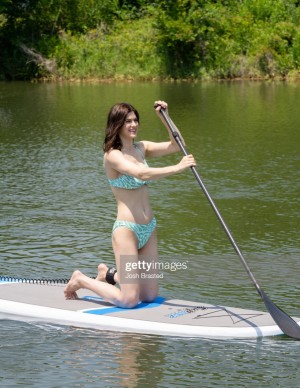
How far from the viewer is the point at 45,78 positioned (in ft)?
111

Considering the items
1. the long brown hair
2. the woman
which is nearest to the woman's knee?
the woman

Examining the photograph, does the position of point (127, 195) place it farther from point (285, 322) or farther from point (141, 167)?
point (285, 322)

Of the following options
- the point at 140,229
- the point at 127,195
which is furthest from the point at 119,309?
the point at 127,195

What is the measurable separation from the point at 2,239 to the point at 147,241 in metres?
3.34

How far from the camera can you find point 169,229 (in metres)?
9.91

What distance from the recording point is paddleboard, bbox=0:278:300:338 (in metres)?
→ 6.28

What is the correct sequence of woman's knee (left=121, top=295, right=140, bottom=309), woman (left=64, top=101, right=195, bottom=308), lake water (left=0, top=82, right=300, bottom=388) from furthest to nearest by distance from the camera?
woman's knee (left=121, top=295, right=140, bottom=309) → woman (left=64, top=101, right=195, bottom=308) → lake water (left=0, top=82, right=300, bottom=388)

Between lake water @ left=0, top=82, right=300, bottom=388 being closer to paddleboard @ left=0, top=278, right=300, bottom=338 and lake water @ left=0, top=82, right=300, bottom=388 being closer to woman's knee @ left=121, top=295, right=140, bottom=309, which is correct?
paddleboard @ left=0, top=278, right=300, bottom=338

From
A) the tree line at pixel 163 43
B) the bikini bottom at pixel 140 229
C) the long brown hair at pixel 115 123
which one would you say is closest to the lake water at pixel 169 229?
the bikini bottom at pixel 140 229

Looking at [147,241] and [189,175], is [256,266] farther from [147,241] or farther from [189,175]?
[189,175]

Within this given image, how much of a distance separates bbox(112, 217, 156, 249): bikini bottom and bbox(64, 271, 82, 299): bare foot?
50 cm

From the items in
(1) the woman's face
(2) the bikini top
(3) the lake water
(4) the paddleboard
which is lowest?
(3) the lake water

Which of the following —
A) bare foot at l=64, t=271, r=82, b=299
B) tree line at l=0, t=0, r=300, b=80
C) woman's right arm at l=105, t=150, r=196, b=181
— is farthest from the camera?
tree line at l=0, t=0, r=300, b=80

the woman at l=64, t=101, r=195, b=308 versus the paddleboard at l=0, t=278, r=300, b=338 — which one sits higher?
the woman at l=64, t=101, r=195, b=308
